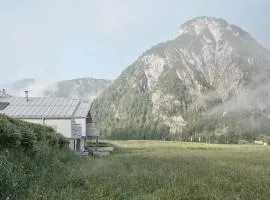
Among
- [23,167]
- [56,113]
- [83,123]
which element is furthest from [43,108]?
[23,167]

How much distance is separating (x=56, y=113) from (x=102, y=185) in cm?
4220

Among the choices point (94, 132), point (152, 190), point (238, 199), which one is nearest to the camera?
point (238, 199)

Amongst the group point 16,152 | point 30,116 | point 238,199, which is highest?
point 30,116

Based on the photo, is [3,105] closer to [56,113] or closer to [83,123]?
[56,113]

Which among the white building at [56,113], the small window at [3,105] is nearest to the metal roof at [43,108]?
the white building at [56,113]

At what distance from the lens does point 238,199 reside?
44.1 feet

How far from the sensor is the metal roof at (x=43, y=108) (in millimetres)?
56500

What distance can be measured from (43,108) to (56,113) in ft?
7.94

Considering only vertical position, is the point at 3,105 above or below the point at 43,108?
above

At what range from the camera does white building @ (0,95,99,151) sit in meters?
56.1

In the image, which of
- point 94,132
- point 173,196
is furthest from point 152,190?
point 94,132

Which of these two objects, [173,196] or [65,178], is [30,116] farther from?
[173,196]

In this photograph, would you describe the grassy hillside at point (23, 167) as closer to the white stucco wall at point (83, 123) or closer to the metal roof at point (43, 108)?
the metal roof at point (43, 108)

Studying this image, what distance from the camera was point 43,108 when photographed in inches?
2307
